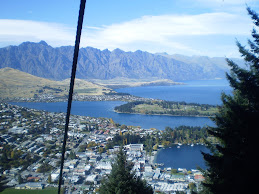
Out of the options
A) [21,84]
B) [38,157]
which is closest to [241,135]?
[38,157]

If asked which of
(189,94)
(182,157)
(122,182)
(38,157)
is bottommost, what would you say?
(182,157)

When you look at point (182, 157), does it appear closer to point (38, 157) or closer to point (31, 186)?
point (38, 157)

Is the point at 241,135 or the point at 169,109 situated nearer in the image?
the point at 241,135

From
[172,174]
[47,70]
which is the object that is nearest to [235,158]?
[47,70]

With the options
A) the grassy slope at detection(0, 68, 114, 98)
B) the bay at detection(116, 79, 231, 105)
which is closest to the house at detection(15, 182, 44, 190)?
the grassy slope at detection(0, 68, 114, 98)

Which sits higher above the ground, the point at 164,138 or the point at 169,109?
the point at 169,109

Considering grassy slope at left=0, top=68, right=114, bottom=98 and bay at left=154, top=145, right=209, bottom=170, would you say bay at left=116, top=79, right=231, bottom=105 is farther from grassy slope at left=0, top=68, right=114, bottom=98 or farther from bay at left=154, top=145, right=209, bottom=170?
grassy slope at left=0, top=68, right=114, bottom=98
